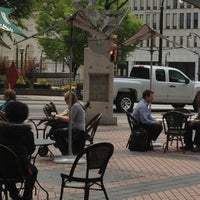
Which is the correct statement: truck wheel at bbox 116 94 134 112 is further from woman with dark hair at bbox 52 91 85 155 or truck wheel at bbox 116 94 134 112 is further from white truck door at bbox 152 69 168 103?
woman with dark hair at bbox 52 91 85 155

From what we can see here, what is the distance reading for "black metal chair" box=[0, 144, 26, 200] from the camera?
6551 mm

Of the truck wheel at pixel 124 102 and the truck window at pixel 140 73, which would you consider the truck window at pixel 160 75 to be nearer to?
the truck window at pixel 140 73

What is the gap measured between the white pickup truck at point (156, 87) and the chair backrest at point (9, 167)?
21.4 metres

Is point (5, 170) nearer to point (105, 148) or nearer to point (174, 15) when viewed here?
point (105, 148)

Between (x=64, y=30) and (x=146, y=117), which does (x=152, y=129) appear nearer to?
(x=146, y=117)

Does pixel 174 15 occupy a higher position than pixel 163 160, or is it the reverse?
pixel 174 15

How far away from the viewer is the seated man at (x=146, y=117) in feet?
43.5

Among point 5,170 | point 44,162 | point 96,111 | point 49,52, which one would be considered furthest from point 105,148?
point 49,52

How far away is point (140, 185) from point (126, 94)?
19.2 m

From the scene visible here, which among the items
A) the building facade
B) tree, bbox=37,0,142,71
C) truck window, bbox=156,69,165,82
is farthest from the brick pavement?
the building facade

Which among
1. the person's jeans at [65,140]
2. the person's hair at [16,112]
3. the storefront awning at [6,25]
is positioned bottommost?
the person's jeans at [65,140]

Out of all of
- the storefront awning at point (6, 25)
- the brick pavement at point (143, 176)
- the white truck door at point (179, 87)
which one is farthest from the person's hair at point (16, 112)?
the white truck door at point (179, 87)

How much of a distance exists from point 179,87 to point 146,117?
16231 millimetres

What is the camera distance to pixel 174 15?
112 meters
